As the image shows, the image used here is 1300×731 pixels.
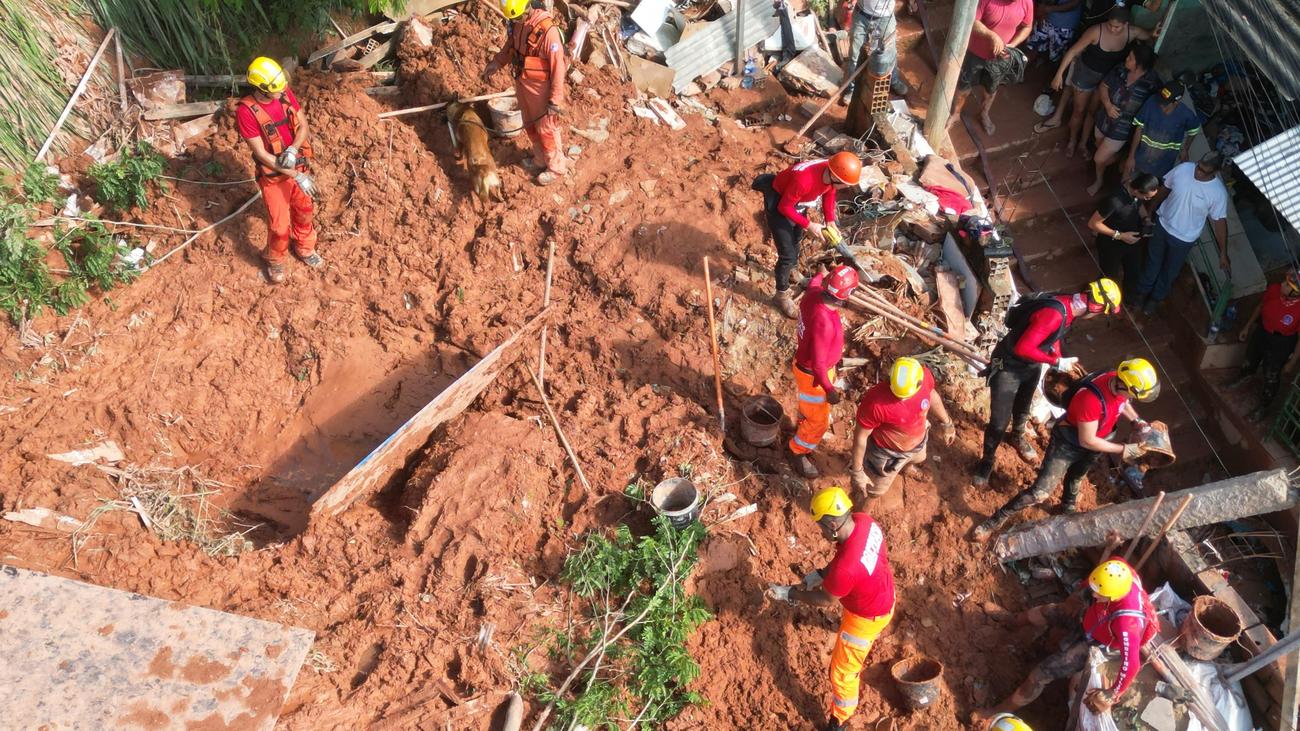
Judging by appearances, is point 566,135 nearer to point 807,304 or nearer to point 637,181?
point 637,181

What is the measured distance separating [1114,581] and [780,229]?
3.58 m

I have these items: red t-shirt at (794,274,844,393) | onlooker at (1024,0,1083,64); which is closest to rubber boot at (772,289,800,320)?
red t-shirt at (794,274,844,393)

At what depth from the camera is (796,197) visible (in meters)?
7.09

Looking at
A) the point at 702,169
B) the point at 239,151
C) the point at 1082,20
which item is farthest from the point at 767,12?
the point at 239,151

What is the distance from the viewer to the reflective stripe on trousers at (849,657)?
5773 mm

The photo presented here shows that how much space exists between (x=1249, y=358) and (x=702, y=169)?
5.44m

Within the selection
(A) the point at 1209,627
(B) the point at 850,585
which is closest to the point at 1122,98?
(A) the point at 1209,627

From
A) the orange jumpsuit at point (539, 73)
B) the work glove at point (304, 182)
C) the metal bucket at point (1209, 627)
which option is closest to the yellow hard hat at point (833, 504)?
the metal bucket at point (1209, 627)

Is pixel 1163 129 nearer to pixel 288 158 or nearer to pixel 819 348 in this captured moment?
pixel 819 348

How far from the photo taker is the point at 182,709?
5.07 m

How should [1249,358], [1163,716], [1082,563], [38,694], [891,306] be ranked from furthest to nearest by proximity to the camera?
[1249,358] → [891,306] → [1082,563] → [1163,716] → [38,694]

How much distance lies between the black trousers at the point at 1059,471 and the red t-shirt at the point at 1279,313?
2518 mm

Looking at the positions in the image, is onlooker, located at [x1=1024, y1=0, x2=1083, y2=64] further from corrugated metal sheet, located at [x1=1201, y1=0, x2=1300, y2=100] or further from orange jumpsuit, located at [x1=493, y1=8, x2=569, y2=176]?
orange jumpsuit, located at [x1=493, y1=8, x2=569, y2=176]

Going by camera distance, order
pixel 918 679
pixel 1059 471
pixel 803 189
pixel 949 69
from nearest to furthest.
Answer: pixel 918 679 → pixel 1059 471 → pixel 803 189 → pixel 949 69
